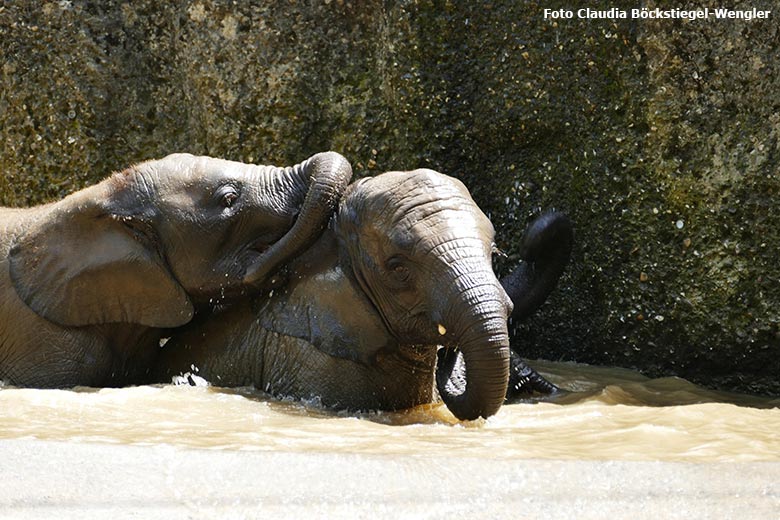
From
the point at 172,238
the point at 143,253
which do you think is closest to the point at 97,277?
the point at 143,253

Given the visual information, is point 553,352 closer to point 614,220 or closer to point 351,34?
point 614,220

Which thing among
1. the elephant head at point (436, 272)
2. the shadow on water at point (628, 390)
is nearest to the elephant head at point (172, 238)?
the elephant head at point (436, 272)

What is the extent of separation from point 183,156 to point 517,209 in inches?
95.4

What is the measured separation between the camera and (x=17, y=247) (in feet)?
21.2

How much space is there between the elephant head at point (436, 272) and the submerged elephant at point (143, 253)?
338mm

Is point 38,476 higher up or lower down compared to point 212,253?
lower down

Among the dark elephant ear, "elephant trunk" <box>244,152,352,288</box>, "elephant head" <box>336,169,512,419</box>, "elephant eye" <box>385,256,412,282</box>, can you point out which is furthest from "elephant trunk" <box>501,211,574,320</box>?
the dark elephant ear

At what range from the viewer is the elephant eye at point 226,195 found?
620cm

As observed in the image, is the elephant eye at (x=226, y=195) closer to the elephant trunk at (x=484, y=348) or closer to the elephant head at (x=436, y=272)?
the elephant head at (x=436, y=272)

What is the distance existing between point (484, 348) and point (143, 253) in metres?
1.90

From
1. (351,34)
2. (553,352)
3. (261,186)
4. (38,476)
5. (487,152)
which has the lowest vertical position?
(38,476)

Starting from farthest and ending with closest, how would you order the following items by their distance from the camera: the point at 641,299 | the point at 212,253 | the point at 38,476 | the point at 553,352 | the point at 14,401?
1. the point at 553,352
2. the point at 641,299
3. the point at 212,253
4. the point at 14,401
5. the point at 38,476

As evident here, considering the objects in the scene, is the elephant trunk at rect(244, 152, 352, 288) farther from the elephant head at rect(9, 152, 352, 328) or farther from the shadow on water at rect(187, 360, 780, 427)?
Answer: the shadow on water at rect(187, 360, 780, 427)

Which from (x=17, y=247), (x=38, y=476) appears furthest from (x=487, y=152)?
(x=38, y=476)
